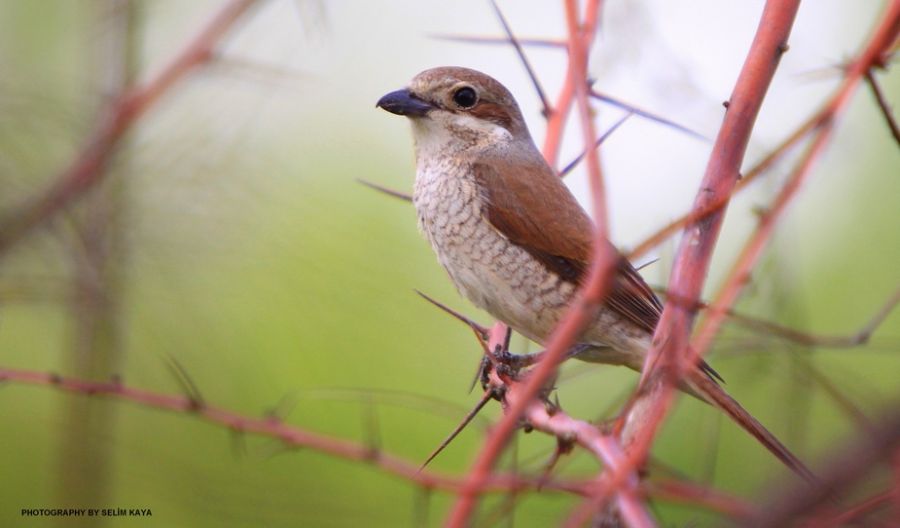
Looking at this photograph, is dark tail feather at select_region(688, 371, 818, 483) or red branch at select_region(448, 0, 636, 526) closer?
red branch at select_region(448, 0, 636, 526)

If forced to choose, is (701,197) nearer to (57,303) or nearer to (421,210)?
(57,303)

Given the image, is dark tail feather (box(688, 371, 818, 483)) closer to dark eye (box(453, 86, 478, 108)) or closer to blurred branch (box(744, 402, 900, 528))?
dark eye (box(453, 86, 478, 108))

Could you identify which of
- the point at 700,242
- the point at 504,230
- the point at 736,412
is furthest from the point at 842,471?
the point at 504,230

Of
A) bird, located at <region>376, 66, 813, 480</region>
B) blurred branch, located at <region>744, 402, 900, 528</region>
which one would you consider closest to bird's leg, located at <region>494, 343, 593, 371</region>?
bird, located at <region>376, 66, 813, 480</region>

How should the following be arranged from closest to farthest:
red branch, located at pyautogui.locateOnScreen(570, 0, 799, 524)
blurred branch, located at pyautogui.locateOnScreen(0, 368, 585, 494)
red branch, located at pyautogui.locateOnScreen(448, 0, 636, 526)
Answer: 1. red branch, located at pyautogui.locateOnScreen(448, 0, 636, 526)
2. red branch, located at pyautogui.locateOnScreen(570, 0, 799, 524)
3. blurred branch, located at pyautogui.locateOnScreen(0, 368, 585, 494)

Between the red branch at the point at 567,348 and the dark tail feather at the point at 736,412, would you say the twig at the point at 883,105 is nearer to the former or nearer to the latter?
the red branch at the point at 567,348

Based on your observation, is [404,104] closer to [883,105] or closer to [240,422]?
[240,422]

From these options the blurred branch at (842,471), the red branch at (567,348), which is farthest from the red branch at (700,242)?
the blurred branch at (842,471)
